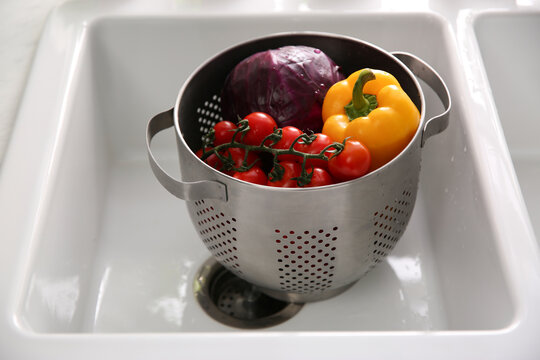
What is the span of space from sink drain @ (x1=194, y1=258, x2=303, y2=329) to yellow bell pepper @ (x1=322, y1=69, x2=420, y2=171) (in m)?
0.24

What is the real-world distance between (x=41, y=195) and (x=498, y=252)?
0.46 meters

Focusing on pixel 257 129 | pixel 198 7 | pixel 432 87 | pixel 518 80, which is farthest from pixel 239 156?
pixel 518 80

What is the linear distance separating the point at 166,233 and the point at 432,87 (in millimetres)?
401

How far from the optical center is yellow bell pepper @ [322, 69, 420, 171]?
65 centimetres

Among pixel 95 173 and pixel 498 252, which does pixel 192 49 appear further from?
pixel 498 252

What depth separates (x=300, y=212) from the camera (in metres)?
0.60

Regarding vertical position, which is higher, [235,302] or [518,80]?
[518,80]

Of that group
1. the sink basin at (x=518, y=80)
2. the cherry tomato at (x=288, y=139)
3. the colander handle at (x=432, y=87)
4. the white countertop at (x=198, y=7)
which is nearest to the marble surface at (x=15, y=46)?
the white countertop at (x=198, y=7)

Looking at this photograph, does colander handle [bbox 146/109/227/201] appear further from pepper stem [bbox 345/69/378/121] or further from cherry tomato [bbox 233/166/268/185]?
pepper stem [bbox 345/69/378/121]

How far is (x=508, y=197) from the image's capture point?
66cm

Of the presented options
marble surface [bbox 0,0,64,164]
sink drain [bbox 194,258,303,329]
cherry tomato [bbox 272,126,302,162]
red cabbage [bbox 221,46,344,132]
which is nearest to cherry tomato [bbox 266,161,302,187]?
cherry tomato [bbox 272,126,302,162]

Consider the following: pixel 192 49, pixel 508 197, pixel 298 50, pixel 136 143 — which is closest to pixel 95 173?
pixel 136 143

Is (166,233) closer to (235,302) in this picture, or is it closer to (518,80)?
(235,302)

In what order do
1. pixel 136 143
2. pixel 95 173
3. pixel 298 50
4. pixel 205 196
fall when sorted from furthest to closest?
pixel 136 143 < pixel 95 173 < pixel 298 50 < pixel 205 196
